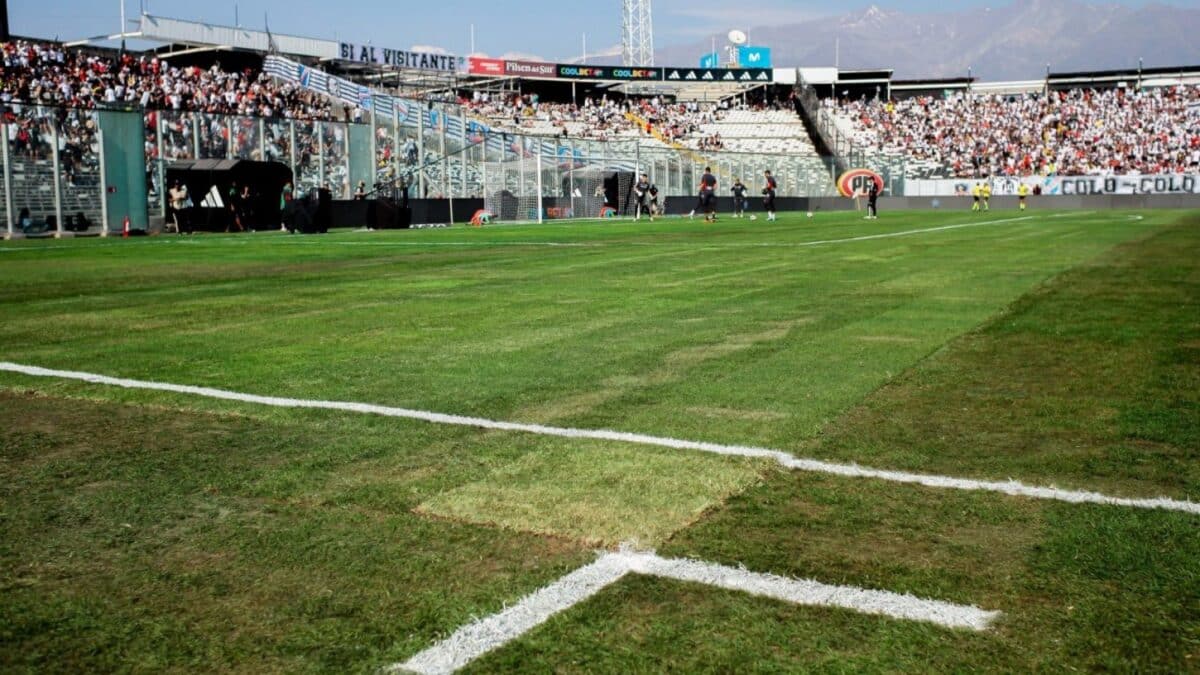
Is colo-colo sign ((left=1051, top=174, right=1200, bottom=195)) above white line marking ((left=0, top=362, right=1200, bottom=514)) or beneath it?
above

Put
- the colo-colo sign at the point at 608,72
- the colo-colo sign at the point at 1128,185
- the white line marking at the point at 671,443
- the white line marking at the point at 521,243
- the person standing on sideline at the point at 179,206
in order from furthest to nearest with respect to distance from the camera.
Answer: the colo-colo sign at the point at 608,72, the colo-colo sign at the point at 1128,185, the person standing on sideline at the point at 179,206, the white line marking at the point at 521,243, the white line marking at the point at 671,443

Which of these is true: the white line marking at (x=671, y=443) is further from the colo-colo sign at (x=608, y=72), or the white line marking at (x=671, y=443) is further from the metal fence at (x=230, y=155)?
the colo-colo sign at (x=608, y=72)

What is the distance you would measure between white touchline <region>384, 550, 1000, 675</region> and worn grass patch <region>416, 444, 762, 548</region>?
0.80ft

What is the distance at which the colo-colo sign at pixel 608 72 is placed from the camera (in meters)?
86.8

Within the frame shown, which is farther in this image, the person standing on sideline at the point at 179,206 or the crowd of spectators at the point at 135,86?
the crowd of spectators at the point at 135,86

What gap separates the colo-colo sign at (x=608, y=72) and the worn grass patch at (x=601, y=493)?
84691 mm

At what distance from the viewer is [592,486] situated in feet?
13.9

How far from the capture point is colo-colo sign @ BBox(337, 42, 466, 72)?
236ft

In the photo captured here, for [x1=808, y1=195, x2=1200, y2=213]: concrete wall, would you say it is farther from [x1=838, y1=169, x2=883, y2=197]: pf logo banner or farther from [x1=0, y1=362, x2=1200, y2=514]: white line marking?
[x1=0, y1=362, x2=1200, y2=514]: white line marking

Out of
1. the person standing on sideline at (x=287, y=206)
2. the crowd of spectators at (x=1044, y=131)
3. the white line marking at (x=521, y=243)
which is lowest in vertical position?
the white line marking at (x=521, y=243)

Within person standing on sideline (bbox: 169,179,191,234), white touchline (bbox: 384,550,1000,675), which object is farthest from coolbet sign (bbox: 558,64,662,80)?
white touchline (bbox: 384,550,1000,675)

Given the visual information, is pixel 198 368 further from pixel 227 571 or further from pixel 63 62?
pixel 63 62

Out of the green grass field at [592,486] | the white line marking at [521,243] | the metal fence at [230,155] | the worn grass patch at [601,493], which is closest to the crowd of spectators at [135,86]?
the metal fence at [230,155]

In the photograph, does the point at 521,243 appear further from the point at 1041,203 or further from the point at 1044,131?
the point at 1044,131
